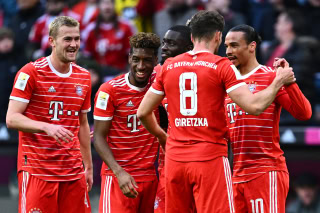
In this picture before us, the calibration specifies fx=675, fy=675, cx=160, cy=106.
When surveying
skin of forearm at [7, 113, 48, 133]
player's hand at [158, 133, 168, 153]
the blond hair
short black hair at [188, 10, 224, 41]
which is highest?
the blond hair

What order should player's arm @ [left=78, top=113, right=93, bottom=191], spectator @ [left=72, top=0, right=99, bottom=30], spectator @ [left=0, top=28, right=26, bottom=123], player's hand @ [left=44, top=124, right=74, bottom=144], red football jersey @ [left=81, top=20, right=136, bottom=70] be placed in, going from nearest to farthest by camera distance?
1. player's hand @ [left=44, top=124, right=74, bottom=144]
2. player's arm @ [left=78, top=113, right=93, bottom=191]
3. red football jersey @ [left=81, top=20, right=136, bottom=70]
4. spectator @ [left=72, top=0, right=99, bottom=30]
5. spectator @ [left=0, top=28, right=26, bottom=123]

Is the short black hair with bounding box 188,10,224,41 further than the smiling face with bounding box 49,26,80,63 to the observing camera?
No

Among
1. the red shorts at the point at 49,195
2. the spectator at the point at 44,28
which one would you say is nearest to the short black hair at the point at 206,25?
the red shorts at the point at 49,195

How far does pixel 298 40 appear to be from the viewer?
9.84 metres

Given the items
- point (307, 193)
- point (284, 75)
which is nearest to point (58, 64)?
point (284, 75)

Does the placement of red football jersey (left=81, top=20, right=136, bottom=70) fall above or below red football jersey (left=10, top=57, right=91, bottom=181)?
above

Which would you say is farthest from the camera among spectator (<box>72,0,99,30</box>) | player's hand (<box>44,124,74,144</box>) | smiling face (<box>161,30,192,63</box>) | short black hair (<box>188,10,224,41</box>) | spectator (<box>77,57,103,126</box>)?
spectator (<box>72,0,99,30</box>)

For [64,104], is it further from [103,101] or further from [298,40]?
[298,40]

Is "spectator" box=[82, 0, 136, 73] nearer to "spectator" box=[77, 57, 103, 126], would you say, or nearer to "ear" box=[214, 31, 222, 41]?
"spectator" box=[77, 57, 103, 126]

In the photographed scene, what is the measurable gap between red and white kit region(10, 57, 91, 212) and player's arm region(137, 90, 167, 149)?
3.09 ft

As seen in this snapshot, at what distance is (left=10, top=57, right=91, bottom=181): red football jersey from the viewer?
6.23m

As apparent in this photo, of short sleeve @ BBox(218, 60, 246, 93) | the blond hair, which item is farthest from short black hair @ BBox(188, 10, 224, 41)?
the blond hair

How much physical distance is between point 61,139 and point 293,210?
5.07m

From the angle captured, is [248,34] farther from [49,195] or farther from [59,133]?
[49,195]
